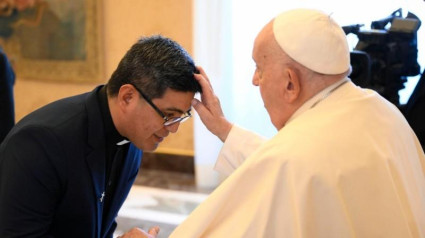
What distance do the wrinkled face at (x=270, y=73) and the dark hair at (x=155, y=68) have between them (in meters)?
0.28

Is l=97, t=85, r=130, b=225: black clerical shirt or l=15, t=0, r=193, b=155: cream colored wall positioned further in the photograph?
l=15, t=0, r=193, b=155: cream colored wall

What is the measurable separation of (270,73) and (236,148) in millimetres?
645

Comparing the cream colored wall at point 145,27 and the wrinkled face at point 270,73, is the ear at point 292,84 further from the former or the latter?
the cream colored wall at point 145,27

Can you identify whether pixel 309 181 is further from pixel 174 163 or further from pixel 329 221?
pixel 174 163

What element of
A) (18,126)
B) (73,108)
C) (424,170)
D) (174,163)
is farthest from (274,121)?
(174,163)

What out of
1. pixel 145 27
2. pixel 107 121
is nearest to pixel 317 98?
pixel 107 121

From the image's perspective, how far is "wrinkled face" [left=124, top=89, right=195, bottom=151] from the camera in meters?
1.77

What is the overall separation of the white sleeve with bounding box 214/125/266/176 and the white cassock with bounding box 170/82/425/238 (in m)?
0.62

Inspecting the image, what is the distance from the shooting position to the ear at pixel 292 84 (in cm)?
151

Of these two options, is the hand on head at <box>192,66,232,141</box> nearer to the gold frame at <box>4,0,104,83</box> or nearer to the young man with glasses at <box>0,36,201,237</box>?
the young man with glasses at <box>0,36,201,237</box>

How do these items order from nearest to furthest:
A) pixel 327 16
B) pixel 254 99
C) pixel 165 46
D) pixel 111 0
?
1. pixel 327 16
2. pixel 165 46
3. pixel 254 99
4. pixel 111 0

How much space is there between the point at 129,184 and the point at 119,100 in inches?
17.9

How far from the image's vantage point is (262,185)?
143 cm

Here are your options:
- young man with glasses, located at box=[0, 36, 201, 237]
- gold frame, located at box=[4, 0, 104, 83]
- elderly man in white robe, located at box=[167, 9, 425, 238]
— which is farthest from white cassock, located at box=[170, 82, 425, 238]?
gold frame, located at box=[4, 0, 104, 83]
